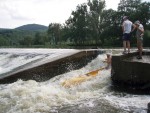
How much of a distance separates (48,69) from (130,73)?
16.1ft

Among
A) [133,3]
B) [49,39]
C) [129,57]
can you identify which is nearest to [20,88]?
[129,57]

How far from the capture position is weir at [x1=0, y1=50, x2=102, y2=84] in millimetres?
14335

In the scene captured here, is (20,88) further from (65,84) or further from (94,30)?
(94,30)

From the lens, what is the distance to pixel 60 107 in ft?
30.5

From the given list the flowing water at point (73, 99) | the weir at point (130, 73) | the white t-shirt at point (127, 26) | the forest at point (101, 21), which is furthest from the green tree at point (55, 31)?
the flowing water at point (73, 99)

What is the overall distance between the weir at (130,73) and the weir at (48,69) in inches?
148

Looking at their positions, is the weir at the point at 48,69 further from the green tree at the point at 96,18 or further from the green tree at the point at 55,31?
the green tree at the point at 55,31

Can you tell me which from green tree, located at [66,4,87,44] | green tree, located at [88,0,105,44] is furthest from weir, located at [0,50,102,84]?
green tree, located at [66,4,87,44]

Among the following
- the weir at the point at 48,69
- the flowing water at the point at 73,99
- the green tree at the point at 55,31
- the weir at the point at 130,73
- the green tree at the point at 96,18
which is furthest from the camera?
the green tree at the point at 55,31

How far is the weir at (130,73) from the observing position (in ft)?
38.4

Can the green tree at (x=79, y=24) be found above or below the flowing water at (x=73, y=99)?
above

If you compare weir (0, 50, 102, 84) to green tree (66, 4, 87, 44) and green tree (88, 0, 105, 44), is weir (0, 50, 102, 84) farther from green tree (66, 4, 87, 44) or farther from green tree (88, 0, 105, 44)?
green tree (66, 4, 87, 44)

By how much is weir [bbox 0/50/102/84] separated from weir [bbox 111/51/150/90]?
3.75 meters

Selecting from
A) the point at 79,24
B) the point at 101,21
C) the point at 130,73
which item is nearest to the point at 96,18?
the point at 101,21
